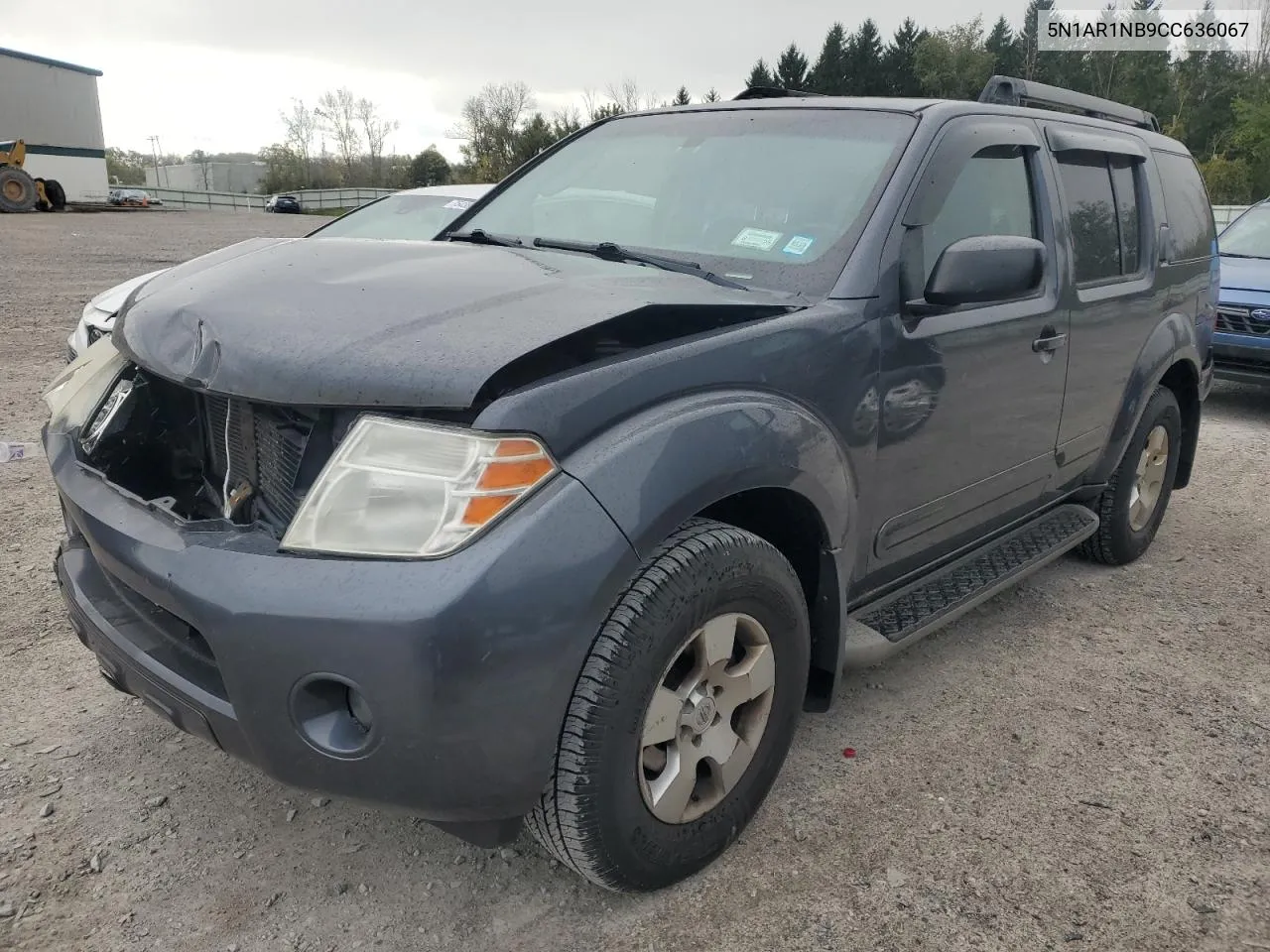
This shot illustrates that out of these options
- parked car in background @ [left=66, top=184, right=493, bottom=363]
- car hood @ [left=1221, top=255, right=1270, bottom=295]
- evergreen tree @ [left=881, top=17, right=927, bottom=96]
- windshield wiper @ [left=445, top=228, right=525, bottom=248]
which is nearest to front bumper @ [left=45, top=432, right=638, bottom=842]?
windshield wiper @ [left=445, top=228, right=525, bottom=248]

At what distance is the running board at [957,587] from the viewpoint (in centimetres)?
268

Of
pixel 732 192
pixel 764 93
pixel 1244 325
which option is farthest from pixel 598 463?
pixel 1244 325

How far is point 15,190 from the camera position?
1104 inches

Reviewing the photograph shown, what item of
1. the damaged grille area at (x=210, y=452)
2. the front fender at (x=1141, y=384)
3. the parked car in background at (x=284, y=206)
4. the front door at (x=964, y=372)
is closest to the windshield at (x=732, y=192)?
the front door at (x=964, y=372)

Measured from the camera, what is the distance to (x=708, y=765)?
223cm

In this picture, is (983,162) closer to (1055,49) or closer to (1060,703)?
(1060,703)

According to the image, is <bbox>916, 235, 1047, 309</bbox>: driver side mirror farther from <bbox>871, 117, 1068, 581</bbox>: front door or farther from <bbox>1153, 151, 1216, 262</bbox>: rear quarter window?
<bbox>1153, 151, 1216, 262</bbox>: rear quarter window

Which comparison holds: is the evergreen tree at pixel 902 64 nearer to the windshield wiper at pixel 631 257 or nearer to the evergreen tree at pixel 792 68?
the evergreen tree at pixel 792 68

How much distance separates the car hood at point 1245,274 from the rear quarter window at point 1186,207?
345 cm

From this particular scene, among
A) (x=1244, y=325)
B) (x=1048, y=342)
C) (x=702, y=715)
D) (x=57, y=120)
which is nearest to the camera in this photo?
(x=702, y=715)

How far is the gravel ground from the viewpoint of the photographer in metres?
2.14

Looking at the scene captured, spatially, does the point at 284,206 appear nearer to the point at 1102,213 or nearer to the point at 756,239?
the point at 1102,213

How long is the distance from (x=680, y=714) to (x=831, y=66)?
70616mm

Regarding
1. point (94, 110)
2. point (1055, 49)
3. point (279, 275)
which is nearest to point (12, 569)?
point (279, 275)
